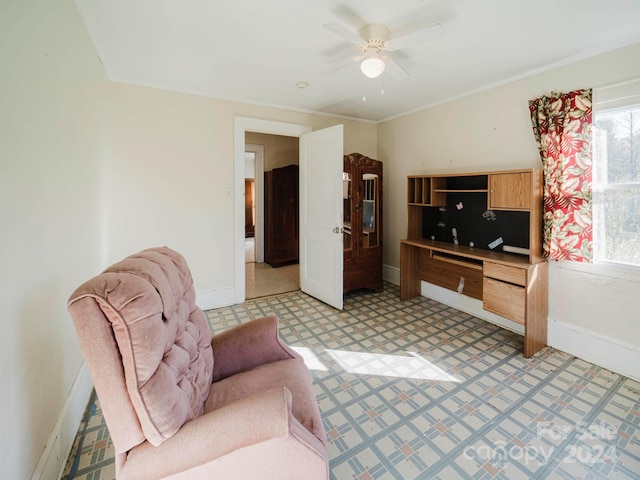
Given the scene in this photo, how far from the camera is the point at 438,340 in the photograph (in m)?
2.88

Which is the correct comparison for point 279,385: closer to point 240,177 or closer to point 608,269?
point 608,269

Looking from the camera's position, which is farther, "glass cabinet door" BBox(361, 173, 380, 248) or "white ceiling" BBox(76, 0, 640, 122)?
"glass cabinet door" BBox(361, 173, 380, 248)

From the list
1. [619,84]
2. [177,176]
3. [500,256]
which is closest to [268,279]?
[177,176]

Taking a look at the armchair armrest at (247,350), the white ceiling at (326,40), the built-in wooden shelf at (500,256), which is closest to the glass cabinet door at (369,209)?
the built-in wooden shelf at (500,256)

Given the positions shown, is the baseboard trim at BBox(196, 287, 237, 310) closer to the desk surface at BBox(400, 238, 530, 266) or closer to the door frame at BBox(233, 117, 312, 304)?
the door frame at BBox(233, 117, 312, 304)

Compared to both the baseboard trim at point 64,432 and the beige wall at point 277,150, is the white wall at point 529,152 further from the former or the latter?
the baseboard trim at point 64,432

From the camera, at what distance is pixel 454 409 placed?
6.47 ft

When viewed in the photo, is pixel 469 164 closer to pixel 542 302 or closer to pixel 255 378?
pixel 542 302

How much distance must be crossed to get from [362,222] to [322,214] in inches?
23.0

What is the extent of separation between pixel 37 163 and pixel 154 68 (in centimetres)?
190

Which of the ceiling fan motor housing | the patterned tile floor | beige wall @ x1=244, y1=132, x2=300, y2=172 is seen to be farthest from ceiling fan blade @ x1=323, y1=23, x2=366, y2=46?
beige wall @ x1=244, y1=132, x2=300, y2=172

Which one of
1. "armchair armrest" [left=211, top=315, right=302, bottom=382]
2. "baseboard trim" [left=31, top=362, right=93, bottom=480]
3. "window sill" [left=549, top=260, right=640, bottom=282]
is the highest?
"window sill" [left=549, top=260, right=640, bottom=282]

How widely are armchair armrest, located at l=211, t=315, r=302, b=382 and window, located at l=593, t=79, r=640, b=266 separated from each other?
259 cm

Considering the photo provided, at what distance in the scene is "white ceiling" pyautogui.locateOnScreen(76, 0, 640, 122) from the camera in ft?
6.25
